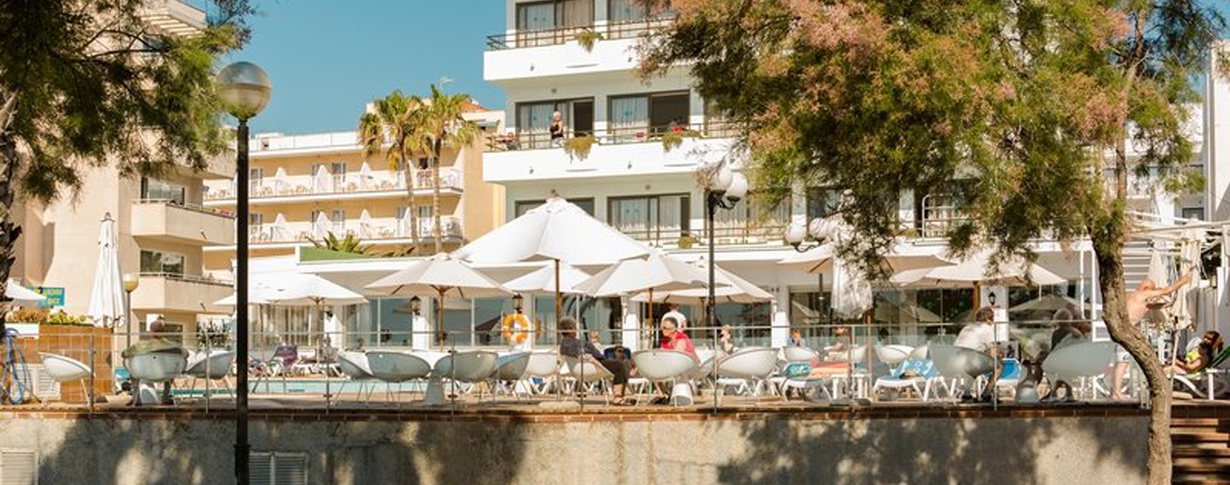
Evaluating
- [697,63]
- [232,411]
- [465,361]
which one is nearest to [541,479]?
[465,361]

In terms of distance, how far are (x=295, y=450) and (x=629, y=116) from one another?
26.7m

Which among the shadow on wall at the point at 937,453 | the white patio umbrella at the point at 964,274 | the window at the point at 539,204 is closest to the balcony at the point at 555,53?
the window at the point at 539,204

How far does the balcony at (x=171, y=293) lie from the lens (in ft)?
189

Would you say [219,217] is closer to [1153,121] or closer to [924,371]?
[924,371]

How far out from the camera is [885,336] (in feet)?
58.4

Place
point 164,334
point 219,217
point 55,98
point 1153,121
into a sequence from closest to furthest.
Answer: point 1153,121 < point 55,98 < point 164,334 < point 219,217

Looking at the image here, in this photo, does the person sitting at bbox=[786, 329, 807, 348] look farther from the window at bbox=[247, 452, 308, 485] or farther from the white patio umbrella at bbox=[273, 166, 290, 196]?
the white patio umbrella at bbox=[273, 166, 290, 196]

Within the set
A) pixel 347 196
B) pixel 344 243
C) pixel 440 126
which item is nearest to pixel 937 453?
pixel 440 126

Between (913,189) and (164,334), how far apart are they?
1017 cm

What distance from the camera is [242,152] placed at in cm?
1410

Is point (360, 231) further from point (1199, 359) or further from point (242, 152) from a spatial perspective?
point (242, 152)

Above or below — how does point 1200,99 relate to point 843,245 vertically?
above

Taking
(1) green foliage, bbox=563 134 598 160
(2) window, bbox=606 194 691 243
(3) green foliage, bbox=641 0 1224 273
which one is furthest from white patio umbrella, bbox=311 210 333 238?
(3) green foliage, bbox=641 0 1224 273

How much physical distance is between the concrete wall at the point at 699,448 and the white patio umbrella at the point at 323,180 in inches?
2545
